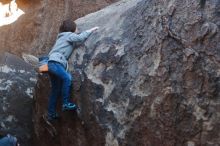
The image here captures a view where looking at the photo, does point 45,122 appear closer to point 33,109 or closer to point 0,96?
point 33,109

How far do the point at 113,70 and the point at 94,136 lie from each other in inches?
39.4

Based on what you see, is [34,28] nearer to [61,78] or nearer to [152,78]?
[61,78]

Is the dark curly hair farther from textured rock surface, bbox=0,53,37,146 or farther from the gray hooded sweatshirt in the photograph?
textured rock surface, bbox=0,53,37,146

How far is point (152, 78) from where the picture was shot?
5539 millimetres

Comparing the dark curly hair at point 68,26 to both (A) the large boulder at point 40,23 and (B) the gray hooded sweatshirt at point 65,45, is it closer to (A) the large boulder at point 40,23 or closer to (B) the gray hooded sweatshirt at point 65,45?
(B) the gray hooded sweatshirt at point 65,45

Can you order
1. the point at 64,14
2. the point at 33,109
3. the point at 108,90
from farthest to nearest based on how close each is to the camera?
the point at 64,14 < the point at 33,109 < the point at 108,90

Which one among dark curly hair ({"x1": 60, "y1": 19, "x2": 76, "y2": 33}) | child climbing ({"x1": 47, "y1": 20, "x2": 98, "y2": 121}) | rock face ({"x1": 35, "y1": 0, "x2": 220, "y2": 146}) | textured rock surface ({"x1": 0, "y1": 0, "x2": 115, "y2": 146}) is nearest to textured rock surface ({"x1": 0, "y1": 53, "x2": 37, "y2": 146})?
textured rock surface ({"x1": 0, "y1": 0, "x2": 115, "y2": 146})

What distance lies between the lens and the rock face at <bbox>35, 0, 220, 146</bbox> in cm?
510

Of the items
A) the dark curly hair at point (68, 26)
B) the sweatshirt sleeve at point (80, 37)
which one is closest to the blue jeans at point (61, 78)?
the sweatshirt sleeve at point (80, 37)

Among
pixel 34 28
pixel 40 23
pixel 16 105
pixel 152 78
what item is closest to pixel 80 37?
pixel 152 78

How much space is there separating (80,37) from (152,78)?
185 centimetres

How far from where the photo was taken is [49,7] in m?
11.9

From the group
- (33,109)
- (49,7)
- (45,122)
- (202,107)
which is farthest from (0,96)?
(202,107)

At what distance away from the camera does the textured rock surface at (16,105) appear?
8.65 m
